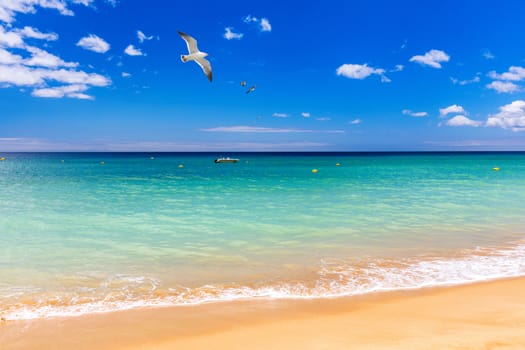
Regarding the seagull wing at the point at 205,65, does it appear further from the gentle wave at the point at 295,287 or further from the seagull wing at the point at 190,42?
the gentle wave at the point at 295,287

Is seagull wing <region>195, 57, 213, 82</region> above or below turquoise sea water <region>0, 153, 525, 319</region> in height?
above

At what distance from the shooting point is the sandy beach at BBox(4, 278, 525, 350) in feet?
16.5

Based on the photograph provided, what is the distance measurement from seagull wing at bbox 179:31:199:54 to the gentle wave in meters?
7.28

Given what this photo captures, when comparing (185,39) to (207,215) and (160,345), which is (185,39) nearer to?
(207,215)

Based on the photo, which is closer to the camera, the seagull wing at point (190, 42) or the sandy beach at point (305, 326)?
the sandy beach at point (305, 326)

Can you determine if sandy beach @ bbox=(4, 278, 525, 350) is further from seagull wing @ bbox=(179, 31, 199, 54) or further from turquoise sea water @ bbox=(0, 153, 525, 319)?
seagull wing @ bbox=(179, 31, 199, 54)

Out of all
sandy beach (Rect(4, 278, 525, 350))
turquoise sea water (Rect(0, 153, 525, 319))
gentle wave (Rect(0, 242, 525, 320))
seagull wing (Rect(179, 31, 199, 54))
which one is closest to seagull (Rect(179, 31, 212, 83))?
seagull wing (Rect(179, 31, 199, 54))

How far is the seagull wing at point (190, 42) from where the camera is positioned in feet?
38.3

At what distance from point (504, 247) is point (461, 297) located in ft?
16.8

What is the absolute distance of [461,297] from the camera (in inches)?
268

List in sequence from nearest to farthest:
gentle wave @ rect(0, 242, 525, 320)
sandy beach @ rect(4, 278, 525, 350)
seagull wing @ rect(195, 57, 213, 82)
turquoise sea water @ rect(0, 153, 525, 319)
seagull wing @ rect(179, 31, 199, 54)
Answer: sandy beach @ rect(4, 278, 525, 350), gentle wave @ rect(0, 242, 525, 320), turquoise sea water @ rect(0, 153, 525, 319), seagull wing @ rect(179, 31, 199, 54), seagull wing @ rect(195, 57, 213, 82)

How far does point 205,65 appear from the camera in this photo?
1262 centimetres

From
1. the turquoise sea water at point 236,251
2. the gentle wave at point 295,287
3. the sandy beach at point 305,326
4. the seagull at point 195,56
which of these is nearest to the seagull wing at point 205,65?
the seagull at point 195,56

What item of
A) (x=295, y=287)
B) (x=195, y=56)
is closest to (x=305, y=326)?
(x=295, y=287)
